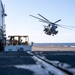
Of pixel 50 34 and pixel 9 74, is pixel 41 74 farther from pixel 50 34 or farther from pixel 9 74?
pixel 50 34

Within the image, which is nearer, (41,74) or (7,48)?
(41,74)

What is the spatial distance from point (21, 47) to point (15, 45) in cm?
196

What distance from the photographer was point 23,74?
9.66 metres

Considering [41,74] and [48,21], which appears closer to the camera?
[41,74]

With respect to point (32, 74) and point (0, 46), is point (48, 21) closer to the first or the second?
point (0, 46)

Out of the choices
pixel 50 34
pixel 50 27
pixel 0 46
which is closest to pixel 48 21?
pixel 50 27

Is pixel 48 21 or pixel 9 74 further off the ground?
pixel 48 21

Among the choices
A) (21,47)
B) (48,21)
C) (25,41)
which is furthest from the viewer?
(48,21)

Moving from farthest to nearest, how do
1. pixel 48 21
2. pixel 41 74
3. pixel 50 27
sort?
pixel 48 21
pixel 50 27
pixel 41 74

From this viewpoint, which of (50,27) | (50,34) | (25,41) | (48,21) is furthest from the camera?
(48,21)

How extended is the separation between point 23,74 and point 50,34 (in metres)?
53.9

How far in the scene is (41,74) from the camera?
30.3 ft

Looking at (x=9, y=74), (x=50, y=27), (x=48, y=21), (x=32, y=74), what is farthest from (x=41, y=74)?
(x=48, y=21)

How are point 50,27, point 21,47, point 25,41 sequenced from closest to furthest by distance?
point 21,47 → point 25,41 → point 50,27
